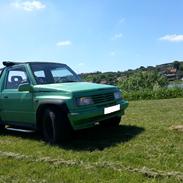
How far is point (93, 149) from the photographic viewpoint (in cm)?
712

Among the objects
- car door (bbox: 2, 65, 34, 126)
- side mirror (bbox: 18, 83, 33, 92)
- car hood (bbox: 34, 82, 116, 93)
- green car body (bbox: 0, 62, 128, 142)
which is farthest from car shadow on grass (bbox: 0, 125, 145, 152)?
side mirror (bbox: 18, 83, 33, 92)

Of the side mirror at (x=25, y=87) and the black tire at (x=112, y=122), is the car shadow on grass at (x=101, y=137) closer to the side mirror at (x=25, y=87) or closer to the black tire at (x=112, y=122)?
the black tire at (x=112, y=122)

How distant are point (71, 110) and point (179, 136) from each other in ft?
7.18

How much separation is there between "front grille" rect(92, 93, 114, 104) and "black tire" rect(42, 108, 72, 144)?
2.30 feet

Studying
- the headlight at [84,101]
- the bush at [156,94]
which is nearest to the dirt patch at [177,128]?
the headlight at [84,101]

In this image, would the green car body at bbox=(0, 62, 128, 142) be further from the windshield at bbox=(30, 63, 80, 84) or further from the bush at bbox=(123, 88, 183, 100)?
the bush at bbox=(123, 88, 183, 100)

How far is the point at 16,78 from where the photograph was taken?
29.5 ft

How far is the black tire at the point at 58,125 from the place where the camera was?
24.8 feet

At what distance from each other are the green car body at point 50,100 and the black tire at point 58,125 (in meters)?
0.11

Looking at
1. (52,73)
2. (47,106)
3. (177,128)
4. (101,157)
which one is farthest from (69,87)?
(177,128)

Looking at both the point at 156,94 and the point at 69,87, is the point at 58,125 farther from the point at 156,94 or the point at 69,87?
the point at 156,94

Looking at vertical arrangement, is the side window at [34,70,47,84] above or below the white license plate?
above

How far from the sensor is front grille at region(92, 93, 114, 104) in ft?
25.5

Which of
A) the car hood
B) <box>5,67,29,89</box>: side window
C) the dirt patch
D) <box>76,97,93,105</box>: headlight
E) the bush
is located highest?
<box>5,67,29,89</box>: side window
